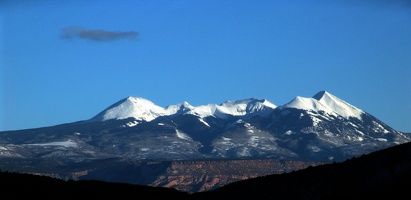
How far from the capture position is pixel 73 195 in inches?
3644

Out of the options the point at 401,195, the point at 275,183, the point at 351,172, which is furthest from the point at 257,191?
the point at 401,195

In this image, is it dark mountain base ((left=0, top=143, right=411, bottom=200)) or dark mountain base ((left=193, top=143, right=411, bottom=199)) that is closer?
dark mountain base ((left=0, top=143, right=411, bottom=200))

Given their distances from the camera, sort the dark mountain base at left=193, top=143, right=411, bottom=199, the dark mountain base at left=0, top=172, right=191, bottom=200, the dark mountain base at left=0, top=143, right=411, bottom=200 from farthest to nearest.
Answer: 1. the dark mountain base at left=193, top=143, right=411, bottom=199
2. the dark mountain base at left=0, top=143, right=411, bottom=200
3. the dark mountain base at left=0, top=172, right=191, bottom=200

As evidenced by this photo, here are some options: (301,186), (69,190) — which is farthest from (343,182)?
(69,190)

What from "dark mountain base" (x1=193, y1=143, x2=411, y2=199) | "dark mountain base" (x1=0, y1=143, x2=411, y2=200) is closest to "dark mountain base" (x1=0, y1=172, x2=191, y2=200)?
"dark mountain base" (x1=0, y1=143, x2=411, y2=200)

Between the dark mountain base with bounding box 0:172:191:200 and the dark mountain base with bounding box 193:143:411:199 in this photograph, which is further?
the dark mountain base with bounding box 193:143:411:199

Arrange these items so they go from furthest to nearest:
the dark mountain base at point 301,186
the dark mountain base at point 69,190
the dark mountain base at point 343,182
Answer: the dark mountain base at point 343,182 < the dark mountain base at point 301,186 < the dark mountain base at point 69,190

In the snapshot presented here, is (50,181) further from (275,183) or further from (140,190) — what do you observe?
(275,183)

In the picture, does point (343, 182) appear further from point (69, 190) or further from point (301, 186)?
point (69, 190)

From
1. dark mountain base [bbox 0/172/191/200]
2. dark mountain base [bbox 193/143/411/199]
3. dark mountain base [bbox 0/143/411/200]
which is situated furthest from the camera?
dark mountain base [bbox 193/143/411/199]

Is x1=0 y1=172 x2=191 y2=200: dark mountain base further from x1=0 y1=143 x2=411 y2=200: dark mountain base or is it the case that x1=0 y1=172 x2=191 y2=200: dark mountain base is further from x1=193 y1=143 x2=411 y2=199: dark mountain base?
x1=193 y1=143 x2=411 y2=199: dark mountain base

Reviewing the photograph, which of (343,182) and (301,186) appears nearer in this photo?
(343,182)

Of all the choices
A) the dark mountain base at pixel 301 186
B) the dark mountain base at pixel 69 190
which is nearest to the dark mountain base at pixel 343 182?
the dark mountain base at pixel 301 186

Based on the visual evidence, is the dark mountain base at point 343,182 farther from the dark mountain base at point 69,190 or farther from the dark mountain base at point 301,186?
the dark mountain base at point 69,190
